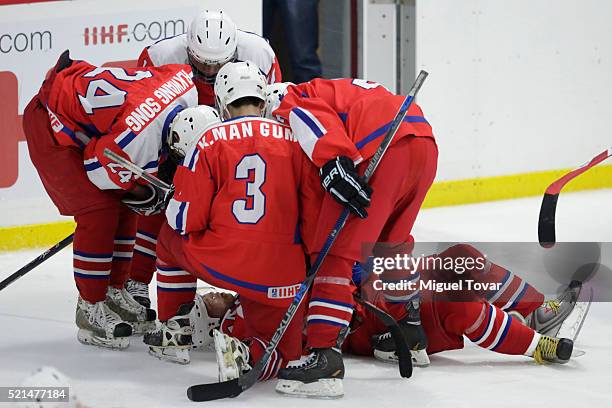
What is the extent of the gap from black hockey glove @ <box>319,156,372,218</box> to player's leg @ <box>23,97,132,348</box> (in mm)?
853

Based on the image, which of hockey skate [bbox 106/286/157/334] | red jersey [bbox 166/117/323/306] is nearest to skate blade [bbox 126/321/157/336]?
hockey skate [bbox 106/286/157/334]

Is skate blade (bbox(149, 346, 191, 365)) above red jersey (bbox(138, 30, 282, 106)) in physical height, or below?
below

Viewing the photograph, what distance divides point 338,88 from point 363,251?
1.47ft

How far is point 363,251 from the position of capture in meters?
3.25

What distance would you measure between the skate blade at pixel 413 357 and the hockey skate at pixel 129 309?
0.80 meters

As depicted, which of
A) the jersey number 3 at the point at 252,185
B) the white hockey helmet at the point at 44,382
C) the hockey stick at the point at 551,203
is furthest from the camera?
the hockey stick at the point at 551,203

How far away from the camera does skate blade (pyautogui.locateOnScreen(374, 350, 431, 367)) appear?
342 cm

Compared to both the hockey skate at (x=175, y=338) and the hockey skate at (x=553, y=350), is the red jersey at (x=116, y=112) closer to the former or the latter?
the hockey skate at (x=175, y=338)

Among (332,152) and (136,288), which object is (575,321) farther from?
(136,288)

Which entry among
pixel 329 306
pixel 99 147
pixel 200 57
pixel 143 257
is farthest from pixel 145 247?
pixel 329 306

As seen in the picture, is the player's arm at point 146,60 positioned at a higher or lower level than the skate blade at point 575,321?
higher

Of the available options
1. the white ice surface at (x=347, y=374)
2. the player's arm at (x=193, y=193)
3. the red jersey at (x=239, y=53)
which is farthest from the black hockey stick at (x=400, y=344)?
the red jersey at (x=239, y=53)

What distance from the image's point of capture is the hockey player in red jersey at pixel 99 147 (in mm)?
3582

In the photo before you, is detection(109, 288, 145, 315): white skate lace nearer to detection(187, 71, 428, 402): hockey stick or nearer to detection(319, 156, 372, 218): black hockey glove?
detection(187, 71, 428, 402): hockey stick
